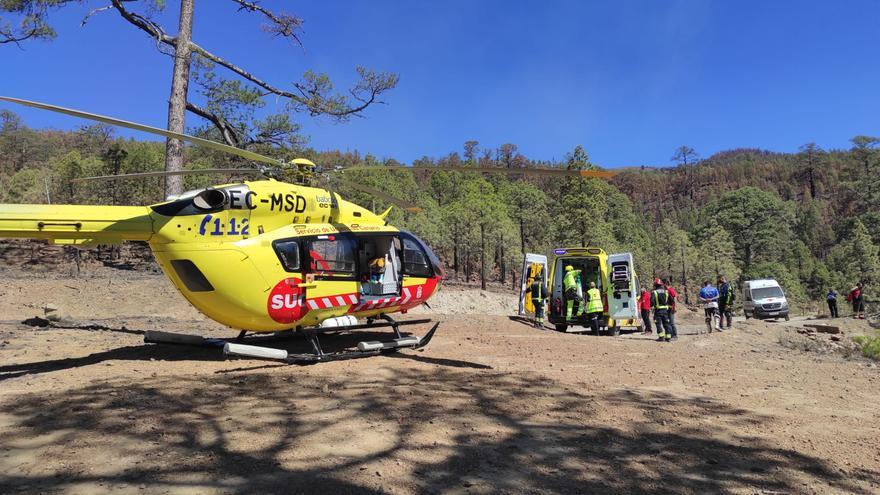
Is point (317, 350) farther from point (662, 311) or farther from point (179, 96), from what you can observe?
point (662, 311)

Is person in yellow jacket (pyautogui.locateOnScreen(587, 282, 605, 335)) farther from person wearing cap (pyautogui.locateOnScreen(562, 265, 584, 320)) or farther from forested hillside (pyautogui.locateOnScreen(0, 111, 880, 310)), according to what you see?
forested hillside (pyautogui.locateOnScreen(0, 111, 880, 310))

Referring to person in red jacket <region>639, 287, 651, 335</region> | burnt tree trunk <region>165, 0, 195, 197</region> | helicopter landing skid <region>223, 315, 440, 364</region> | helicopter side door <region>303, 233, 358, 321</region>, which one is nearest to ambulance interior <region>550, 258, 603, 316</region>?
person in red jacket <region>639, 287, 651, 335</region>

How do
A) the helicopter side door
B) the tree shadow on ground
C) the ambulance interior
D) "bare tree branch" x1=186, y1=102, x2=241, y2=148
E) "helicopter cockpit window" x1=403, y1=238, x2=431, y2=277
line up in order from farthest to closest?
1. the ambulance interior
2. "bare tree branch" x1=186, y1=102, x2=241, y2=148
3. "helicopter cockpit window" x1=403, y1=238, x2=431, y2=277
4. the helicopter side door
5. the tree shadow on ground

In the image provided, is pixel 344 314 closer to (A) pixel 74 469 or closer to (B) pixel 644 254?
(A) pixel 74 469

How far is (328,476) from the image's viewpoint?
3.40m

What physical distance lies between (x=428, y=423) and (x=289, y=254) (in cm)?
403

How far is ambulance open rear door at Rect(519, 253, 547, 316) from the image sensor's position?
15383mm

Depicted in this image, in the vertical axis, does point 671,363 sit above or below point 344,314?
below

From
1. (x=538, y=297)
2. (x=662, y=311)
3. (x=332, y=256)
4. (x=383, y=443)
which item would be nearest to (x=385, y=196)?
(x=332, y=256)

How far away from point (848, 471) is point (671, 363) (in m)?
4.95

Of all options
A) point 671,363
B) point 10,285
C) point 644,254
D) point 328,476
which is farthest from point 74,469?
point 644,254

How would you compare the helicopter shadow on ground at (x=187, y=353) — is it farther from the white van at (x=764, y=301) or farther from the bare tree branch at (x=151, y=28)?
the white van at (x=764, y=301)

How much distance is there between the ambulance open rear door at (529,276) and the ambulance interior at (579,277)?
40 centimetres

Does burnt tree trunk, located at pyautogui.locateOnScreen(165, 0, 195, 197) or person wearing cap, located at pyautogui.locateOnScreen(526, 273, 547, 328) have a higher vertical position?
burnt tree trunk, located at pyautogui.locateOnScreen(165, 0, 195, 197)
